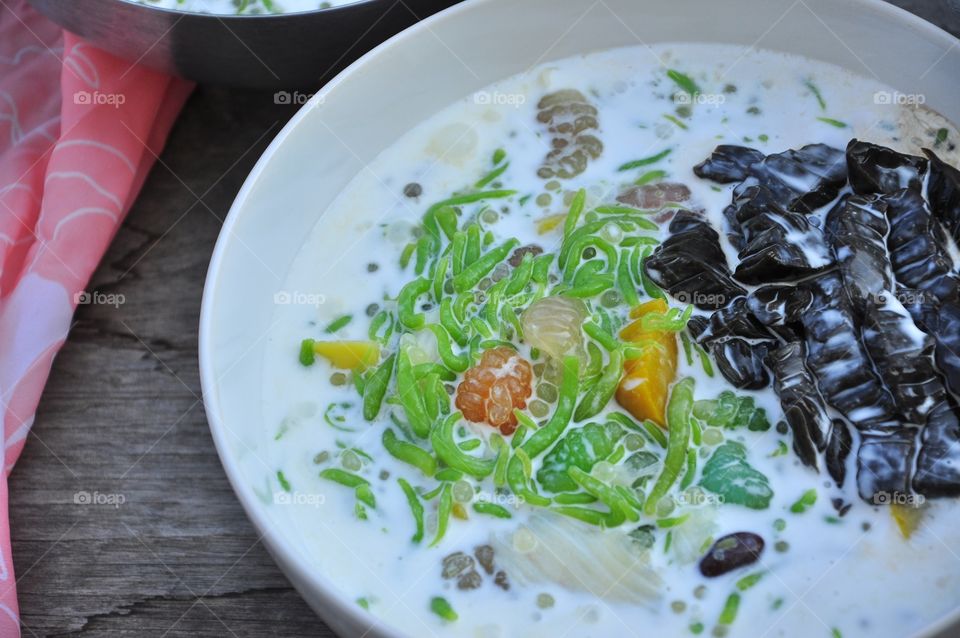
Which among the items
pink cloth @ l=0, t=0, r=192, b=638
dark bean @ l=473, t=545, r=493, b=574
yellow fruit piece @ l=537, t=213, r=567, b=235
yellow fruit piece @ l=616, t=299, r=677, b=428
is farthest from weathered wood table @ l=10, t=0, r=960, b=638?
yellow fruit piece @ l=537, t=213, r=567, b=235

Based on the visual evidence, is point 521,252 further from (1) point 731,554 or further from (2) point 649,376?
(1) point 731,554

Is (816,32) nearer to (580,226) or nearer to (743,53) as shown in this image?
(743,53)

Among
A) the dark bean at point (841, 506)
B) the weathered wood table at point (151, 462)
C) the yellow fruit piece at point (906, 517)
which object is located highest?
the yellow fruit piece at point (906, 517)

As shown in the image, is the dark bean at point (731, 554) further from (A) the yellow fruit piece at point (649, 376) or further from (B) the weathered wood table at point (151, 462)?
(B) the weathered wood table at point (151, 462)

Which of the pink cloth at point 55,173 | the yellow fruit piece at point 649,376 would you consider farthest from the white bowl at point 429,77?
the yellow fruit piece at point 649,376

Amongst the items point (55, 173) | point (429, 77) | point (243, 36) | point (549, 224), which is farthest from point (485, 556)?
point (55, 173)

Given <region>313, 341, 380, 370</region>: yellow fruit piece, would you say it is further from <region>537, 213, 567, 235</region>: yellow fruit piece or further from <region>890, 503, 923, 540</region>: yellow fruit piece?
<region>890, 503, 923, 540</region>: yellow fruit piece
